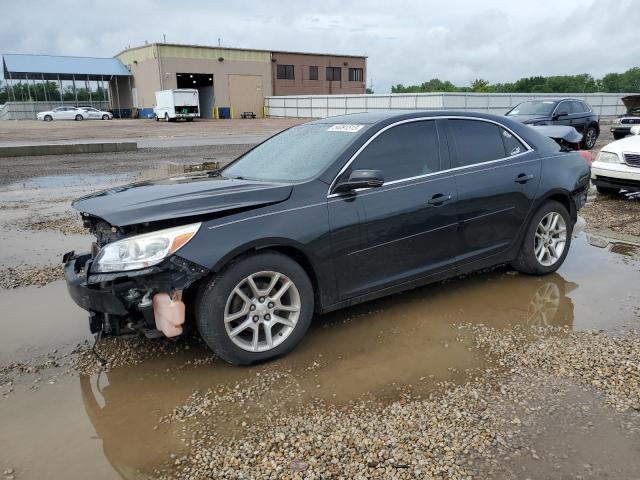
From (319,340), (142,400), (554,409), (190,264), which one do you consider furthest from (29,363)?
(554,409)

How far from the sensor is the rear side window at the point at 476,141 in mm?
4545

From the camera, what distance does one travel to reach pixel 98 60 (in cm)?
5800

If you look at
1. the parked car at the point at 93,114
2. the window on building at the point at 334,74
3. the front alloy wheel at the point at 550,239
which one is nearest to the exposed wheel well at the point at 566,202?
the front alloy wheel at the point at 550,239

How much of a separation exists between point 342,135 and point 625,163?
21.8 feet

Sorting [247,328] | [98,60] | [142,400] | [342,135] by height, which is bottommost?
[142,400]

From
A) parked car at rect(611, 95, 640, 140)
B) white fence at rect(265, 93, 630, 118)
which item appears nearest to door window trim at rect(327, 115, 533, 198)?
parked car at rect(611, 95, 640, 140)

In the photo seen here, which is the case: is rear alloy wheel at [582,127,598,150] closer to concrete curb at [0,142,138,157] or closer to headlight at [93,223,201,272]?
concrete curb at [0,142,138,157]

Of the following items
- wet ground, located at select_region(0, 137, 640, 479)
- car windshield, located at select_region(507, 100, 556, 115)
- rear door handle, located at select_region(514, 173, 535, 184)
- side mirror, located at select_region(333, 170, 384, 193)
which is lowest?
wet ground, located at select_region(0, 137, 640, 479)

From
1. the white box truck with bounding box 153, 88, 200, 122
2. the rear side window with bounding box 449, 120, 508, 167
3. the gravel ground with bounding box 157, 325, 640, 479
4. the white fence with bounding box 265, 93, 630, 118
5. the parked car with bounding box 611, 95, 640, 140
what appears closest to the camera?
the gravel ground with bounding box 157, 325, 640, 479

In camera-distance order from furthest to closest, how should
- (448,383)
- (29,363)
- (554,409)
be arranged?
(29,363) < (448,383) < (554,409)

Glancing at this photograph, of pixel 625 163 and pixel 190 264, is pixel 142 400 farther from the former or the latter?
pixel 625 163

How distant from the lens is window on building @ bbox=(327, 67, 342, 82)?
207 ft

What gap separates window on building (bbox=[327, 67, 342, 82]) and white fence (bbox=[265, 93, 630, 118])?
1055 centimetres

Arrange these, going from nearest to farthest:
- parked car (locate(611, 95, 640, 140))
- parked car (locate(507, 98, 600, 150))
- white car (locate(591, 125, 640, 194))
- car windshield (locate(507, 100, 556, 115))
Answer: white car (locate(591, 125, 640, 194)) < parked car (locate(507, 98, 600, 150)) < car windshield (locate(507, 100, 556, 115)) < parked car (locate(611, 95, 640, 140))
